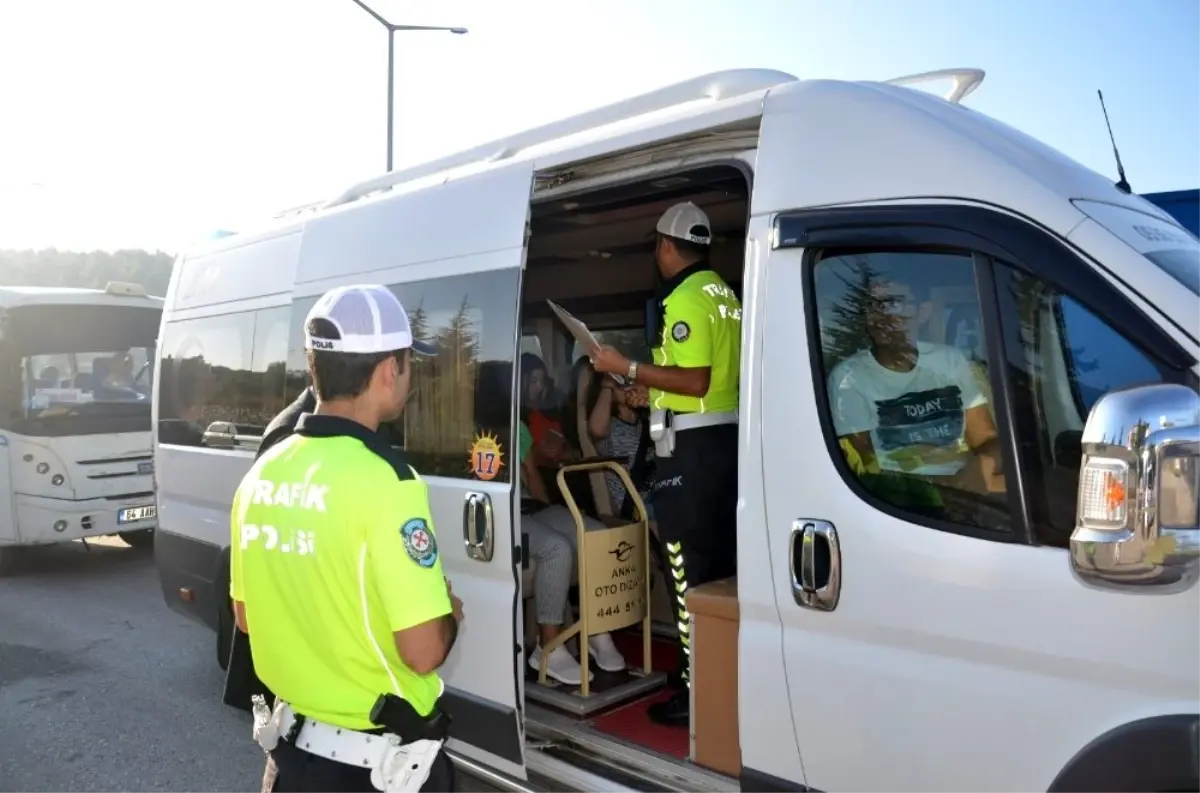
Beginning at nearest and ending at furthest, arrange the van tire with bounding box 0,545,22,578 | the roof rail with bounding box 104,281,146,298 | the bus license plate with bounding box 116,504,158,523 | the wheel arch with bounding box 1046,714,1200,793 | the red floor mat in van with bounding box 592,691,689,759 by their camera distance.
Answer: the wheel arch with bounding box 1046,714,1200,793
the red floor mat in van with bounding box 592,691,689,759
the van tire with bounding box 0,545,22,578
the bus license plate with bounding box 116,504,158,523
the roof rail with bounding box 104,281,146,298

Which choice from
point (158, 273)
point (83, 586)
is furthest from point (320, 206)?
point (158, 273)

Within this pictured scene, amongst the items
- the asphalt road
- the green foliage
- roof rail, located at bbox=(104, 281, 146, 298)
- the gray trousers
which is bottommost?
the asphalt road

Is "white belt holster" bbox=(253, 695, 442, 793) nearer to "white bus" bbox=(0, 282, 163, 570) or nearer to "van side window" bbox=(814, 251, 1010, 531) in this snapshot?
"van side window" bbox=(814, 251, 1010, 531)

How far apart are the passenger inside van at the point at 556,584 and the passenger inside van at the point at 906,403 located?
7.24 ft

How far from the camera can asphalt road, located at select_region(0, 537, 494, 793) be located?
175 inches

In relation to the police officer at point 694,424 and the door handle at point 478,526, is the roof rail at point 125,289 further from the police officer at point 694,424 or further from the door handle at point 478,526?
the police officer at point 694,424

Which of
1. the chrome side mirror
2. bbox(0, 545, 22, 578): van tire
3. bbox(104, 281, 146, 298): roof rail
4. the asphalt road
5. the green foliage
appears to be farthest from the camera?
the green foliage

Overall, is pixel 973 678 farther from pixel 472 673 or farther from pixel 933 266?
pixel 472 673

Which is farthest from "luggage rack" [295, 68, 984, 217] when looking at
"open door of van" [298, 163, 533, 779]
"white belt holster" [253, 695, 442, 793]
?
"white belt holster" [253, 695, 442, 793]

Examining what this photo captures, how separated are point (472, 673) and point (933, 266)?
7.20 ft

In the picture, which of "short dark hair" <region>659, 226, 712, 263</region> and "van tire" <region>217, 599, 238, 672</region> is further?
"van tire" <region>217, 599, 238, 672</region>

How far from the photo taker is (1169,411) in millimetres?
1793

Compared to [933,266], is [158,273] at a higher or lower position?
higher

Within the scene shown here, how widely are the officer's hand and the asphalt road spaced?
198cm
